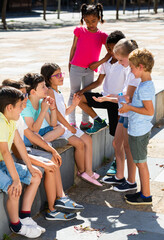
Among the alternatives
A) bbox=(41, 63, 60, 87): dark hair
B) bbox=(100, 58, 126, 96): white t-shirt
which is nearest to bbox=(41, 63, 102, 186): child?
bbox=(41, 63, 60, 87): dark hair

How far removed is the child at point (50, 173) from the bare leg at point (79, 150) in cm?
46

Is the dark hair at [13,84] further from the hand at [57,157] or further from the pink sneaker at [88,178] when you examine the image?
the pink sneaker at [88,178]

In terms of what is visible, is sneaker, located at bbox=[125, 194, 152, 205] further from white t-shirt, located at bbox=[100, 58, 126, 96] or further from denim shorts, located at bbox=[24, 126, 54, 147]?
white t-shirt, located at bbox=[100, 58, 126, 96]

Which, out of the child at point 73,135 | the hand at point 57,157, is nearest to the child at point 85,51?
the child at point 73,135

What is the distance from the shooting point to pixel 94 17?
5.34m

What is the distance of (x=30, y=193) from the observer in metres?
3.82

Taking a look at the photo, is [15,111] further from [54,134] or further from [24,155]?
[54,134]

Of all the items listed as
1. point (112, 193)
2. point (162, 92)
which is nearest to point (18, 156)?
point (112, 193)

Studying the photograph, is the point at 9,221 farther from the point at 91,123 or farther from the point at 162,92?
the point at 162,92

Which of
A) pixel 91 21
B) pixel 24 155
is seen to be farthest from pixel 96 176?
pixel 91 21

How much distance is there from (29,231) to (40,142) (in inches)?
34.7

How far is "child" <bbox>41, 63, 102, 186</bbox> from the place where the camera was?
461cm

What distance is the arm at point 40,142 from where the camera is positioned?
13.7ft

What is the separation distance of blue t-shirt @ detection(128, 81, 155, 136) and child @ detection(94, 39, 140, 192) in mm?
252
